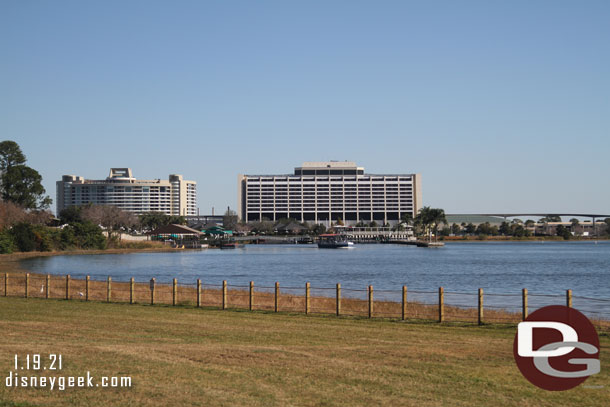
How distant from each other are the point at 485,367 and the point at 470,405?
353 cm

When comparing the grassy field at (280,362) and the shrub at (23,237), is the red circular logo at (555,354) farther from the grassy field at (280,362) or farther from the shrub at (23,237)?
the shrub at (23,237)

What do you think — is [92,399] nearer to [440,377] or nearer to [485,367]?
[440,377]

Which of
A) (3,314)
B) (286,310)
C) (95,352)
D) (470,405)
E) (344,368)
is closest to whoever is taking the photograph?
(470,405)

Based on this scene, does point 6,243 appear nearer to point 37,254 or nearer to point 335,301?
point 37,254

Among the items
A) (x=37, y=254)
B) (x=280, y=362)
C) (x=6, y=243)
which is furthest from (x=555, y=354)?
(x=37, y=254)

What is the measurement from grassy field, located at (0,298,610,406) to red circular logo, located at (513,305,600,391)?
278 mm

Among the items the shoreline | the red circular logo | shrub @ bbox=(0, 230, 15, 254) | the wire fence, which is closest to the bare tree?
shrub @ bbox=(0, 230, 15, 254)

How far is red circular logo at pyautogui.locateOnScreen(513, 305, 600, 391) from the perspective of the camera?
13383 millimetres

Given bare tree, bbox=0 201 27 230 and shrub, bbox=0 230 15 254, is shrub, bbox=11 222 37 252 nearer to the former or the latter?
shrub, bbox=0 230 15 254

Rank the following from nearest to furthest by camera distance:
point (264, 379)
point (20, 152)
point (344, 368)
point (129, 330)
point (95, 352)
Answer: point (264, 379)
point (344, 368)
point (95, 352)
point (129, 330)
point (20, 152)

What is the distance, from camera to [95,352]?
645 inches

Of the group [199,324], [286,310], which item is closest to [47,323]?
[199,324]

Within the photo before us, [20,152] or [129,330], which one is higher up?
[20,152]

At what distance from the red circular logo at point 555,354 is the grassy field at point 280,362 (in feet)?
0.91
